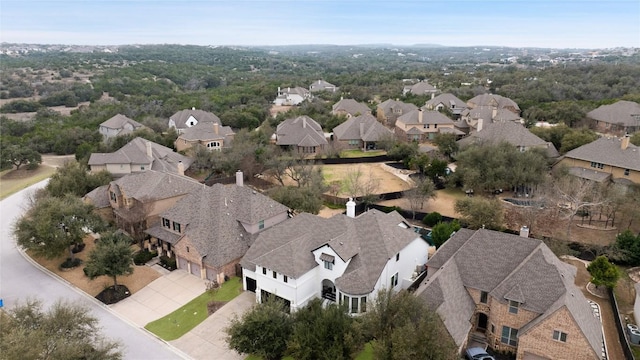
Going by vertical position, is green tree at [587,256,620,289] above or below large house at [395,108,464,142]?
below

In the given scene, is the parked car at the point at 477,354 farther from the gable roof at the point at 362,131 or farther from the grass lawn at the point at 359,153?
the gable roof at the point at 362,131

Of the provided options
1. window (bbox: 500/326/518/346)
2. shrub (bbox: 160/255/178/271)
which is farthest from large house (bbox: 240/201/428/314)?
shrub (bbox: 160/255/178/271)

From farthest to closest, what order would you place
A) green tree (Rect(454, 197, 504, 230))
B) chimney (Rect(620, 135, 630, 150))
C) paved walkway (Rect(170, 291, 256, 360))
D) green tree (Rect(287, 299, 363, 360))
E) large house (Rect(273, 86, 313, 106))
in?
large house (Rect(273, 86, 313, 106)) → chimney (Rect(620, 135, 630, 150)) → green tree (Rect(454, 197, 504, 230)) → paved walkway (Rect(170, 291, 256, 360)) → green tree (Rect(287, 299, 363, 360))

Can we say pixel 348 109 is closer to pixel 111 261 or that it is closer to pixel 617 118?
pixel 617 118

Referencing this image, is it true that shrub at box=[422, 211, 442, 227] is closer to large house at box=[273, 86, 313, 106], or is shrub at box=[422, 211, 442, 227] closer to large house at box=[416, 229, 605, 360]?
large house at box=[416, 229, 605, 360]

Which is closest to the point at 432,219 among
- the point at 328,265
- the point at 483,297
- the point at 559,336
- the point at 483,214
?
the point at 483,214

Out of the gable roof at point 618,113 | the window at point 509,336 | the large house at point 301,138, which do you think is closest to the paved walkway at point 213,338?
the window at point 509,336
